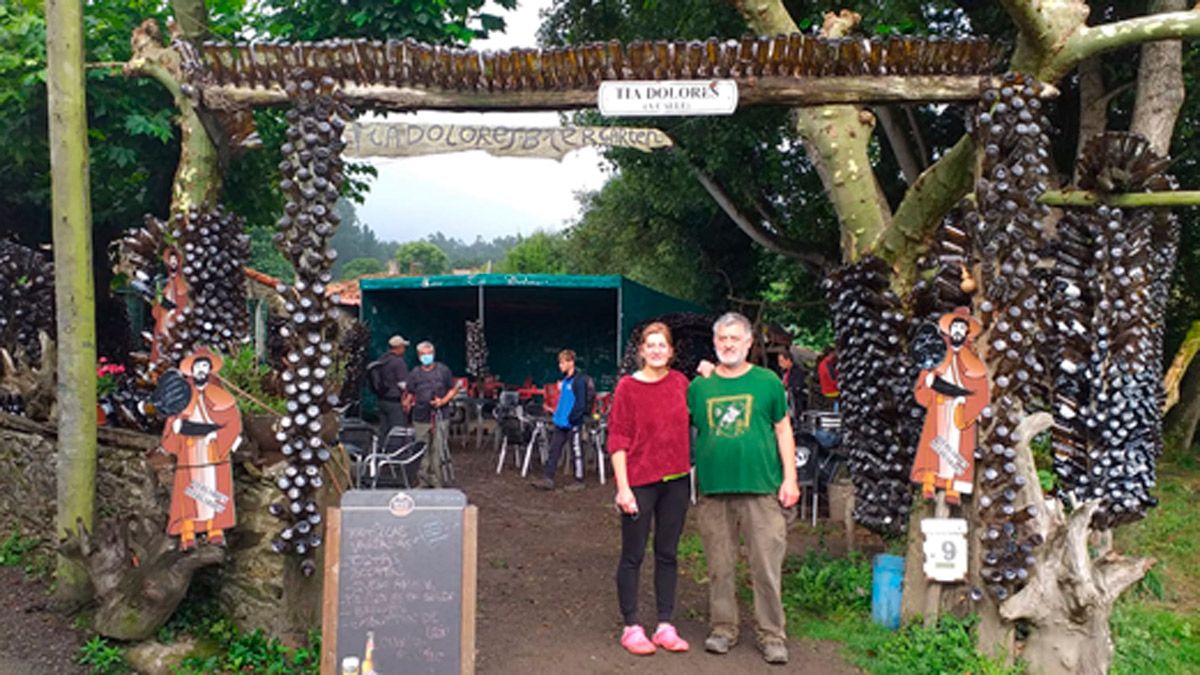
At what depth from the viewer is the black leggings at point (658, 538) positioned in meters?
4.29

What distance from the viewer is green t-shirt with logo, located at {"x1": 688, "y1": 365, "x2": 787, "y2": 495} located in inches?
167

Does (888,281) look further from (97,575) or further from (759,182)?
(759,182)

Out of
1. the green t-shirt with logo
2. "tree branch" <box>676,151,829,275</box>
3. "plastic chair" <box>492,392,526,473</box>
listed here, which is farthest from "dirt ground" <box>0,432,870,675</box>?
"tree branch" <box>676,151,829,275</box>

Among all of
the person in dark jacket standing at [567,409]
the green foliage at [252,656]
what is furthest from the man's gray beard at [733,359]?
the person in dark jacket standing at [567,409]

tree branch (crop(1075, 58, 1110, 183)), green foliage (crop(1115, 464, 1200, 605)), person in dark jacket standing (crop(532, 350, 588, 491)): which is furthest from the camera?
person in dark jacket standing (crop(532, 350, 588, 491))

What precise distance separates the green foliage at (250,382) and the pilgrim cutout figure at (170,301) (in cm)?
54

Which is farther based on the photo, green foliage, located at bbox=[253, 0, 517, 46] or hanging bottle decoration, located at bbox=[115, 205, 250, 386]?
green foliage, located at bbox=[253, 0, 517, 46]

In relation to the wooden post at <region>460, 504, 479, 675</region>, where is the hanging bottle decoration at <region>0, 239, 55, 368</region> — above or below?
above

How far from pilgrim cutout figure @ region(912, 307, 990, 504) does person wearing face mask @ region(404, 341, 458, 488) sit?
17.3 ft

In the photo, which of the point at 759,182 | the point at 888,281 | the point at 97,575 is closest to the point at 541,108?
the point at 888,281

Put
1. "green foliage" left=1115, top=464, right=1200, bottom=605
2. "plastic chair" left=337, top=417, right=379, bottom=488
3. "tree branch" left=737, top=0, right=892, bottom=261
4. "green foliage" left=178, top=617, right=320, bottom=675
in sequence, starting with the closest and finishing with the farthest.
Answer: "green foliage" left=178, top=617, right=320, bottom=675 < "green foliage" left=1115, top=464, right=1200, bottom=605 < "tree branch" left=737, top=0, right=892, bottom=261 < "plastic chair" left=337, top=417, right=379, bottom=488

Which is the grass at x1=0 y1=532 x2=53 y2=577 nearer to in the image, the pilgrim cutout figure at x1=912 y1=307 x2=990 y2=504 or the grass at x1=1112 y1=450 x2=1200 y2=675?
the pilgrim cutout figure at x1=912 y1=307 x2=990 y2=504

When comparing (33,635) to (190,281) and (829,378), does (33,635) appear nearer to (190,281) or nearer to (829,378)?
(190,281)

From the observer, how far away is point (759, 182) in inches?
583
